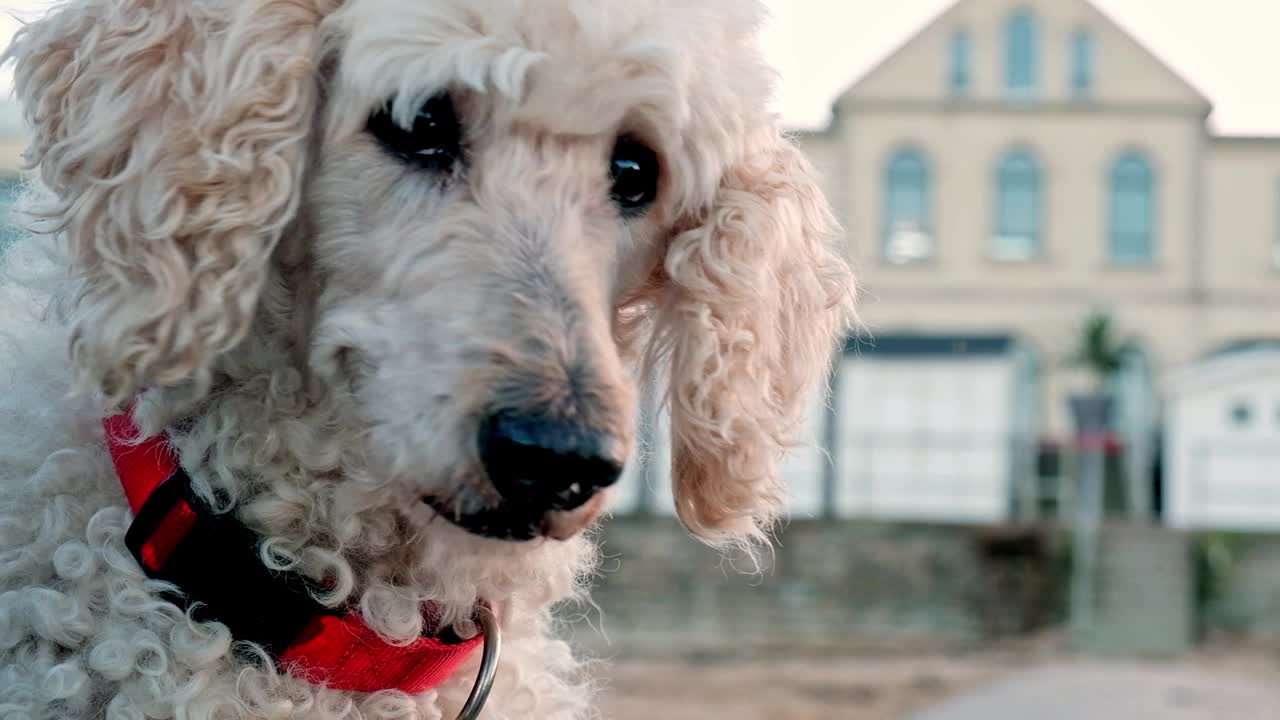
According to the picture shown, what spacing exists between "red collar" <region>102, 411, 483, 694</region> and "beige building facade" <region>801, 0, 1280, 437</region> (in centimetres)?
3699

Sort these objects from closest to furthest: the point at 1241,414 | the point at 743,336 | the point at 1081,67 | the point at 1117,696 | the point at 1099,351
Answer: the point at 743,336 < the point at 1117,696 < the point at 1241,414 < the point at 1099,351 < the point at 1081,67

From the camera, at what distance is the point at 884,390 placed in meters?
29.3

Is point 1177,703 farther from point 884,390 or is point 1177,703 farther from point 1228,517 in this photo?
point 884,390

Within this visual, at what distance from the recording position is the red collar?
2178 mm

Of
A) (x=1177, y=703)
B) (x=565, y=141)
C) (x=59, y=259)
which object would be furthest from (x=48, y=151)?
(x=1177, y=703)

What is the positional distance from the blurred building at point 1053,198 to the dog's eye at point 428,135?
36.2 m

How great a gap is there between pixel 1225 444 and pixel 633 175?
88.2ft

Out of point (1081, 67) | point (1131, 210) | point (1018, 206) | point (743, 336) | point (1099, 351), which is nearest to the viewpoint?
point (743, 336)

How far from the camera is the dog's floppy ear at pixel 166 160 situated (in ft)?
7.07

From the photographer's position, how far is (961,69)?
132ft

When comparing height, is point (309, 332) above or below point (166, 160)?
below

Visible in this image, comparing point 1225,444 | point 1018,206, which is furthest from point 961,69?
point 1225,444

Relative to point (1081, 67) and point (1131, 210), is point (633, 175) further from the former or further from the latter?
point (1081, 67)

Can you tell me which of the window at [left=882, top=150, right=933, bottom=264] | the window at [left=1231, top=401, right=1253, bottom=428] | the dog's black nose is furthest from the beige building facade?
the dog's black nose
